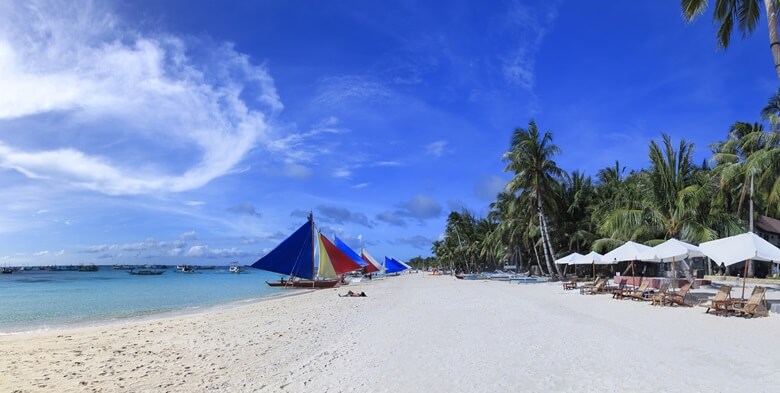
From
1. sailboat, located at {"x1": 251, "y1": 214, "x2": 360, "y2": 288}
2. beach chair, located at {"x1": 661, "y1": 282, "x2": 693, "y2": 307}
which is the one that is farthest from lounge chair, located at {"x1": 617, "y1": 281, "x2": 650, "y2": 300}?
sailboat, located at {"x1": 251, "y1": 214, "x2": 360, "y2": 288}

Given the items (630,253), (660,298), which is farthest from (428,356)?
(630,253)

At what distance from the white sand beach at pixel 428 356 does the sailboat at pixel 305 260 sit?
19533 mm

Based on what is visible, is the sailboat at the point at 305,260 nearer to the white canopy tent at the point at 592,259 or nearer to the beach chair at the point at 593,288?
the white canopy tent at the point at 592,259

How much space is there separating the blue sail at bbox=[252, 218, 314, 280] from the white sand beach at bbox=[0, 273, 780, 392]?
19237mm

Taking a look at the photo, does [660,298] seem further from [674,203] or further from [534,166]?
[534,166]

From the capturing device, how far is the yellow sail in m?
36.9

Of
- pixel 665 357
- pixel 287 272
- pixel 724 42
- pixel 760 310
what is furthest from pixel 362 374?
pixel 287 272

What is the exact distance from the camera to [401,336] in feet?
33.2

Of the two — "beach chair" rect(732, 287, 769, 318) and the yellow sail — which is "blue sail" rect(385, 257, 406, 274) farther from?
"beach chair" rect(732, 287, 769, 318)

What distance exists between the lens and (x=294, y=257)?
3400 centimetres

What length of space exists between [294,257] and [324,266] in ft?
12.7

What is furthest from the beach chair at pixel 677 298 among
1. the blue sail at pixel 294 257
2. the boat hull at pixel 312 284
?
the boat hull at pixel 312 284

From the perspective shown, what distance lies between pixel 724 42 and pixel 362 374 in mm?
11769

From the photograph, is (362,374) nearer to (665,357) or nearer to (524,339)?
(524,339)
